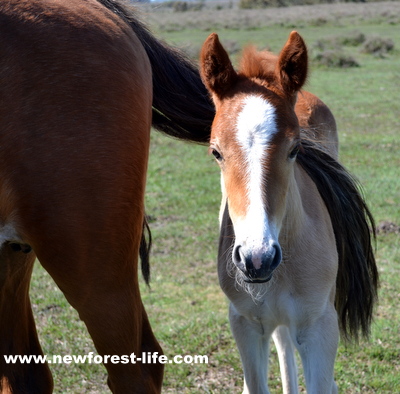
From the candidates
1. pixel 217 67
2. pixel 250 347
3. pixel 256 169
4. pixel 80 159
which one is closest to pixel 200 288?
pixel 250 347

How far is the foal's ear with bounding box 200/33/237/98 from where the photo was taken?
8.15 ft

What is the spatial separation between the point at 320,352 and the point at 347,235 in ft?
2.46

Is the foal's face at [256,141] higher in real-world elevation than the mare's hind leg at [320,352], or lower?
higher

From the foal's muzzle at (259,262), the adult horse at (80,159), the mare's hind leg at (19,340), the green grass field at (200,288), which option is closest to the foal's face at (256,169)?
the foal's muzzle at (259,262)

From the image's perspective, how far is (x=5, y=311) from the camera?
2514 millimetres

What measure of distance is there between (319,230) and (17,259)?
4.17 feet

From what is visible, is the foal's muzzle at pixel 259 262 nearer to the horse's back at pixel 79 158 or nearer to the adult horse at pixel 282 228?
the adult horse at pixel 282 228

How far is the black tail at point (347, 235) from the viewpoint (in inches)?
120

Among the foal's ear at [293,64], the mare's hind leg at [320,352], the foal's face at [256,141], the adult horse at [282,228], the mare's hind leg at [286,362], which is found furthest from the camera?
the mare's hind leg at [286,362]

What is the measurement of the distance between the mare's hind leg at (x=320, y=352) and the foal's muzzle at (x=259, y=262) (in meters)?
0.60

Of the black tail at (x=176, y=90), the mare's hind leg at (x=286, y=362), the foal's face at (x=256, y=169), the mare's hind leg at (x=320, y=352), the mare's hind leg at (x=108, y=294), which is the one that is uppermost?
the black tail at (x=176, y=90)

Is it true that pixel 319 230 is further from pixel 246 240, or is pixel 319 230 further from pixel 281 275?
pixel 246 240

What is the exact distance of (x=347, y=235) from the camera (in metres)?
3.09

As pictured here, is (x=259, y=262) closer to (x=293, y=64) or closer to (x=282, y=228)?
(x=282, y=228)
